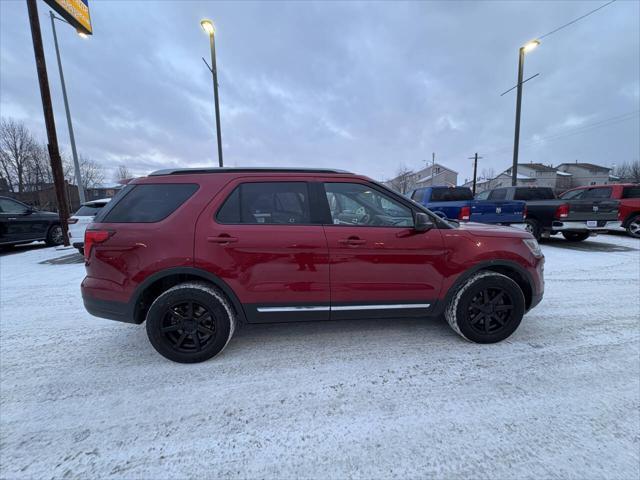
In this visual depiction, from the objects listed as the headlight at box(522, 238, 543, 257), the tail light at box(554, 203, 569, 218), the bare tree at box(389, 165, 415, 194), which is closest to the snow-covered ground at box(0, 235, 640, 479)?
the headlight at box(522, 238, 543, 257)

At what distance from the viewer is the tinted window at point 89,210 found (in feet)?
21.5

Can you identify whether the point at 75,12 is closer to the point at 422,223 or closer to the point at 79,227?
the point at 79,227

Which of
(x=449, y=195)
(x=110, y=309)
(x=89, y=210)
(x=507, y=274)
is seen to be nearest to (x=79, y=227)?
(x=89, y=210)

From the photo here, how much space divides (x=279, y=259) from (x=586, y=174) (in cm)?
8987

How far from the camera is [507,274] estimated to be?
2.97 m

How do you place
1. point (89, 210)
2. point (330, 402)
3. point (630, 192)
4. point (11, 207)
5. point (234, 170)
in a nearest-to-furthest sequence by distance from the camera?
1. point (330, 402)
2. point (234, 170)
3. point (89, 210)
4. point (11, 207)
5. point (630, 192)

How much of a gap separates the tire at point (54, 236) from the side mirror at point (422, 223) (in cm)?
1158

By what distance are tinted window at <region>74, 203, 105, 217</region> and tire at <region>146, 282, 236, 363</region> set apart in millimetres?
5788

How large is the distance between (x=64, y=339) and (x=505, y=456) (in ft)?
13.7

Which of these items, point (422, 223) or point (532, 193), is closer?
point (422, 223)

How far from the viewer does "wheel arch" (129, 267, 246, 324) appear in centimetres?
247

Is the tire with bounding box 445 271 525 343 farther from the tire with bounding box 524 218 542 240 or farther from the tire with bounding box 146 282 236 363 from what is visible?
the tire with bounding box 524 218 542 240

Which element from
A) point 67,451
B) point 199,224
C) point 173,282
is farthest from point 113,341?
point 199,224

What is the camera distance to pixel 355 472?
5.00ft
